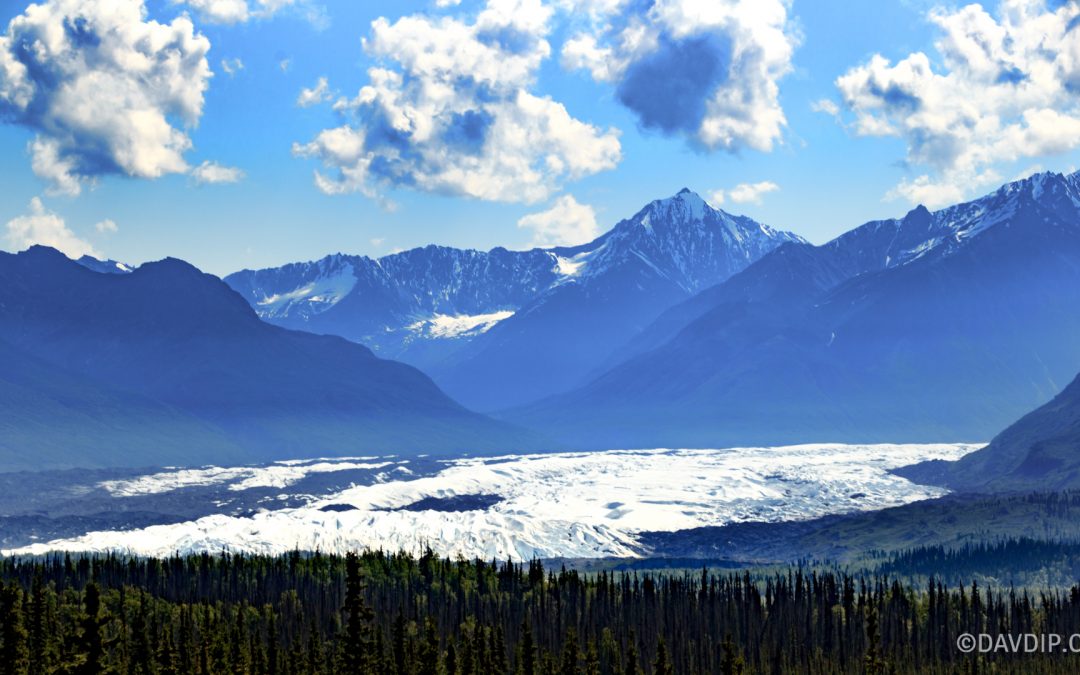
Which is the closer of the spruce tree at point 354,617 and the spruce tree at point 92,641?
the spruce tree at point 92,641

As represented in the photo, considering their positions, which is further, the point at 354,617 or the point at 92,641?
the point at 354,617

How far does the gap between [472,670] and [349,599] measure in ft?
222

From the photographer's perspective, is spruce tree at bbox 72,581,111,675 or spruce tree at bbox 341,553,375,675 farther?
spruce tree at bbox 341,553,375,675

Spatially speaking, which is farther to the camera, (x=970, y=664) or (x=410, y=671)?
(x=970, y=664)

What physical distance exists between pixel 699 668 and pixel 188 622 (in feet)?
234

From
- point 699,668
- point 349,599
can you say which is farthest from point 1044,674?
point 349,599

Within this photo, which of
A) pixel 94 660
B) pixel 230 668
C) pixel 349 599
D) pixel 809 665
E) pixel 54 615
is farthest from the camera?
pixel 809 665

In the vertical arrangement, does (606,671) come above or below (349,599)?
below

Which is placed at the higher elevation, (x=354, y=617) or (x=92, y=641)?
(x=92, y=641)

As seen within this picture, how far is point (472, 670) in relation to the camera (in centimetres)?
15125

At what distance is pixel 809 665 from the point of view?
198250mm

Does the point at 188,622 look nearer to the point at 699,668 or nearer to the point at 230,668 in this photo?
the point at 230,668

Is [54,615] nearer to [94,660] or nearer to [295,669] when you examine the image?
[295,669]

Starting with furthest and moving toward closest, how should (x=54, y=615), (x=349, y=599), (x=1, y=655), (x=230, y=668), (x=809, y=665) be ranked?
(x=809, y=665) → (x=54, y=615) → (x=230, y=668) → (x=1, y=655) → (x=349, y=599)
